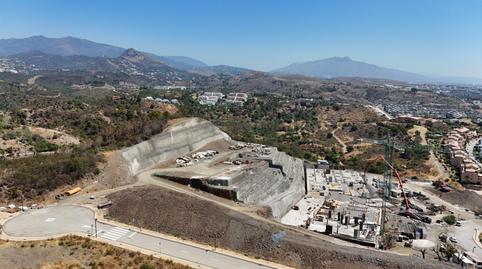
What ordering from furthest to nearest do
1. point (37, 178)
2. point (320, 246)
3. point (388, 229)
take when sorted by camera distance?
point (388, 229)
point (37, 178)
point (320, 246)

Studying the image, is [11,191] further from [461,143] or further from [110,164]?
[461,143]

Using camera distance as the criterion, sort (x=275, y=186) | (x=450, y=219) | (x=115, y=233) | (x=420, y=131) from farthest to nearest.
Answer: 1. (x=420, y=131)
2. (x=275, y=186)
3. (x=450, y=219)
4. (x=115, y=233)

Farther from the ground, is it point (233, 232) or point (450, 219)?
point (233, 232)

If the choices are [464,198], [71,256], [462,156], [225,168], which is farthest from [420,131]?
[71,256]

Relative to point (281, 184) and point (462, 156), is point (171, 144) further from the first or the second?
point (462, 156)

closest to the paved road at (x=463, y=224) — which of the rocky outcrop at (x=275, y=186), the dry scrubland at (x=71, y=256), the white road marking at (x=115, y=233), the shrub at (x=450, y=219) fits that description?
the shrub at (x=450, y=219)

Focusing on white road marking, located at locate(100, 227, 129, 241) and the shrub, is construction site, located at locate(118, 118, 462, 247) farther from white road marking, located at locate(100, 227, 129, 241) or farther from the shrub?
white road marking, located at locate(100, 227, 129, 241)

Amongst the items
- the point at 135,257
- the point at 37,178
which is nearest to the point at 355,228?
the point at 135,257

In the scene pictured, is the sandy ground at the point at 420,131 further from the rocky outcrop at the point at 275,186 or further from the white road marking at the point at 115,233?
the white road marking at the point at 115,233
